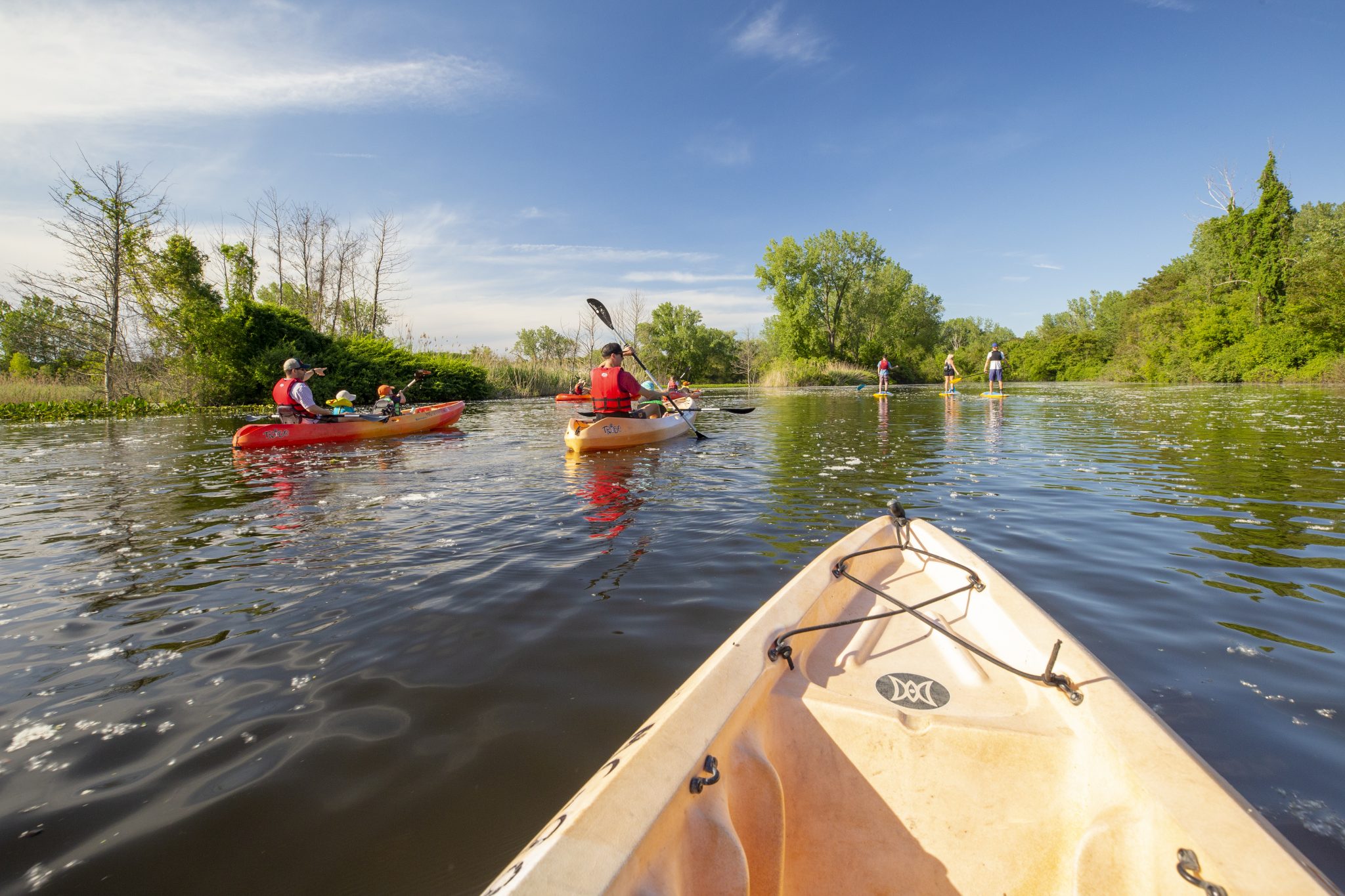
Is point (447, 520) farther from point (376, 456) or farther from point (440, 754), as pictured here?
point (376, 456)

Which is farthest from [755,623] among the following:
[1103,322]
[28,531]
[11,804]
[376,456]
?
[1103,322]

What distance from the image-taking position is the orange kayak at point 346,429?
10.1 metres

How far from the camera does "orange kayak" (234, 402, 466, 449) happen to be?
10.1 meters

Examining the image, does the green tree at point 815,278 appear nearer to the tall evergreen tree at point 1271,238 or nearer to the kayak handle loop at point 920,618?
the tall evergreen tree at point 1271,238

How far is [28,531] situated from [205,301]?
23.8m

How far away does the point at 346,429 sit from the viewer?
11438 millimetres

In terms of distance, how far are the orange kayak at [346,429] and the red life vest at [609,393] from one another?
206 inches

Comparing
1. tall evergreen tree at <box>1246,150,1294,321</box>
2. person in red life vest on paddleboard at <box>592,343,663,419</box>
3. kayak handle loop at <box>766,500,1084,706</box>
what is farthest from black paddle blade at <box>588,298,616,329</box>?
tall evergreen tree at <box>1246,150,1294,321</box>

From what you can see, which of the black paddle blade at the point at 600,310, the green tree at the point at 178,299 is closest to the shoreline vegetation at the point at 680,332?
the green tree at the point at 178,299

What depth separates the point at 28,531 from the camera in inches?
201

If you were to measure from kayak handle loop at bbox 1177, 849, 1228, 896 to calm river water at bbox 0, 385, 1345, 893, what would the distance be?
0.97 meters

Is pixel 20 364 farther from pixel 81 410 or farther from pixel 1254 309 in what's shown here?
pixel 1254 309

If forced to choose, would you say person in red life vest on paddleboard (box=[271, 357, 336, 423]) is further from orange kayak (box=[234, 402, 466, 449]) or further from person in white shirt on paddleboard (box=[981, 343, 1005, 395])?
person in white shirt on paddleboard (box=[981, 343, 1005, 395])

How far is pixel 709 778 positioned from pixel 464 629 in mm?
2129
